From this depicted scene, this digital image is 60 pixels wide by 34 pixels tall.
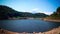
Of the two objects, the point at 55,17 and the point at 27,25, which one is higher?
the point at 55,17

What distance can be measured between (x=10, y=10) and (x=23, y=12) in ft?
1.36

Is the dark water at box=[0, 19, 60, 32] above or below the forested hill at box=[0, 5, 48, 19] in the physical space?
below

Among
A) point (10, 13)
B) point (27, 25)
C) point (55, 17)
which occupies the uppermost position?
point (10, 13)

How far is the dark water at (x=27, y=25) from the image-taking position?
310cm

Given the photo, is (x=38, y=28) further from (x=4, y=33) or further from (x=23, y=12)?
(x=4, y=33)

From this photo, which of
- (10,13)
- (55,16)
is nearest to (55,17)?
(55,16)

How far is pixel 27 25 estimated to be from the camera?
3119mm

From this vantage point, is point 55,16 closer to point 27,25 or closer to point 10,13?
point 27,25

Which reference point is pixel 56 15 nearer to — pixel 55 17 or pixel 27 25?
pixel 55 17

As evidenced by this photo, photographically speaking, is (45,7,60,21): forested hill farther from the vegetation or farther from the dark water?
the dark water

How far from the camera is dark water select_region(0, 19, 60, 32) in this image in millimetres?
3097

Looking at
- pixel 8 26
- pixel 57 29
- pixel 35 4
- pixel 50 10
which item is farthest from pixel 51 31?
pixel 8 26

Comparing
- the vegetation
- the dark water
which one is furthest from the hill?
the dark water

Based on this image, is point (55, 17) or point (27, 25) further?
point (55, 17)
